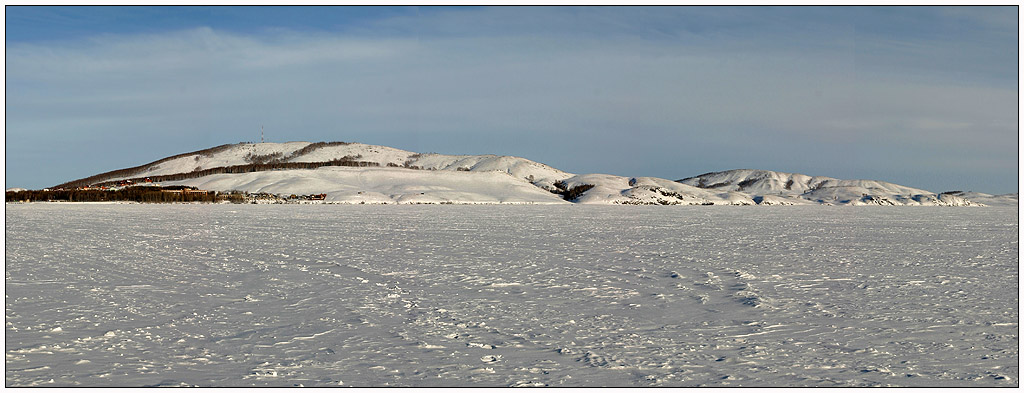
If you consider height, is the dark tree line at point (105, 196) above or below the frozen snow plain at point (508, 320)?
above

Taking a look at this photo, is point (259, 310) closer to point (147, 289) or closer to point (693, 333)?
point (147, 289)

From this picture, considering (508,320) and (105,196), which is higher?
(105,196)

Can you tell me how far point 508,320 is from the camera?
43.5ft

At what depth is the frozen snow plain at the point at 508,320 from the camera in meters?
9.68

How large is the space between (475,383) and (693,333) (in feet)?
14.2

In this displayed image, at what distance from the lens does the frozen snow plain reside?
9680 mm

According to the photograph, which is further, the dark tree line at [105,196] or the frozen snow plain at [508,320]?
the dark tree line at [105,196]

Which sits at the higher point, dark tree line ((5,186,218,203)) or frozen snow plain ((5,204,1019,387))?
dark tree line ((5,186,218,203))

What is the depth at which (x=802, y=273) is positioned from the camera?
20.3 meters

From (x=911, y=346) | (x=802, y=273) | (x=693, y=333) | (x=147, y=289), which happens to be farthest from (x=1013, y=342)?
(x=147, y=289)

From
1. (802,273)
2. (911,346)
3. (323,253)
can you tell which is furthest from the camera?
(323,253)

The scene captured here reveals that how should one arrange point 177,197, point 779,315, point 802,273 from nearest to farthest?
point 779,315 < point 802,273 < point 177,197

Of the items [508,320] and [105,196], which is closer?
[508,320]

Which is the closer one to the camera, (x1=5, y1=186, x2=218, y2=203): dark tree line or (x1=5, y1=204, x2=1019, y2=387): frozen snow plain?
(x1=5, y1=204, x2=1019, y2=387): frozen snow plain
